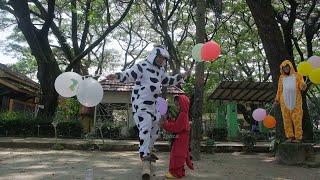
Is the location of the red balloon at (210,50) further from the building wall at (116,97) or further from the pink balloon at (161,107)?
the building wall at (116,97)

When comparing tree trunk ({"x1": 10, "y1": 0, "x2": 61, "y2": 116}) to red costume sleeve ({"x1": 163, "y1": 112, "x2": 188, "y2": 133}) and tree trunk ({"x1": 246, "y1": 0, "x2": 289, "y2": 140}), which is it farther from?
red costume sleeve ({"x1": 163, "y1": 112, "x2": 188, "y2": 133})

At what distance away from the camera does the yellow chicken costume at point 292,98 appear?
717cm

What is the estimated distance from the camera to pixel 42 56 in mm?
16578

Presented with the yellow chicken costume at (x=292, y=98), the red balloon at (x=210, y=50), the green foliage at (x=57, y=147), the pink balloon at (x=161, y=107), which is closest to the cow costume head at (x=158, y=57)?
the pink balloon at (x=161, y=107)

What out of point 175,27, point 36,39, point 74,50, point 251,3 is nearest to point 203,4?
point 251,3

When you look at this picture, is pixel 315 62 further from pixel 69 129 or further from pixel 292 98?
pixel 69 129

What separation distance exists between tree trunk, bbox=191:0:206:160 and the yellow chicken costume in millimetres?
1847

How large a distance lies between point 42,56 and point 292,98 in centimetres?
1258

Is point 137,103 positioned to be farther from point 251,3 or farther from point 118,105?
point 118,105

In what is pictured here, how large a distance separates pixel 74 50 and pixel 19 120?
8.04 metres

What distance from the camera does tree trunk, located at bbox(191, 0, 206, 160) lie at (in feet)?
27.1

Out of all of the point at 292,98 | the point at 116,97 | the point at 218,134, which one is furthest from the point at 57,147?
the point at 116,97

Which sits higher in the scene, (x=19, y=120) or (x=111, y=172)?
(x=19, y=120)

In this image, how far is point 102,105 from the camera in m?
19.4
